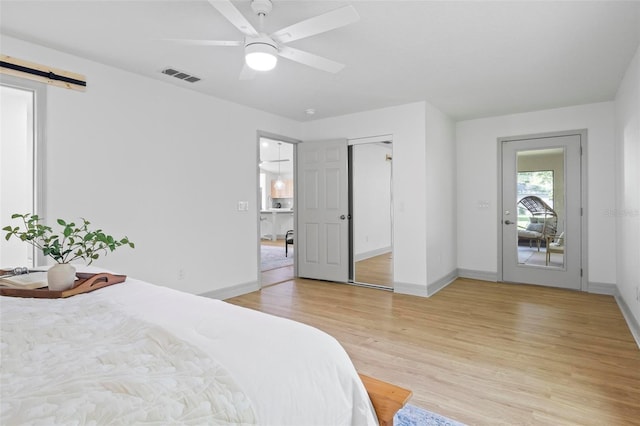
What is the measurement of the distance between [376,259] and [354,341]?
4.48 metres

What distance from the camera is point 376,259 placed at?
7.33m

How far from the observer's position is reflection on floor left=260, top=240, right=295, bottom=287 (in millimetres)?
5406

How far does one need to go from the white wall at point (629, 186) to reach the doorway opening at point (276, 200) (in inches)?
207

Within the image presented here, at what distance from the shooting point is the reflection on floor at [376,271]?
17.4 feet

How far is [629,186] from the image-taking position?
3281 millimetres

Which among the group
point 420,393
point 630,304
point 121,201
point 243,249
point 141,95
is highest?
point 141,95

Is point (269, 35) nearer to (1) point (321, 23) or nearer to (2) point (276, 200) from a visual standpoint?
(1) point (321, 23)

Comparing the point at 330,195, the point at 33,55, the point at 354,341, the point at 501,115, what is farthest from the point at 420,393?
the point at 501,115

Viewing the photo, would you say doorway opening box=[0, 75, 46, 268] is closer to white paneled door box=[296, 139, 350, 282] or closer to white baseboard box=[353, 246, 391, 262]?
white paneled door box=[296, 139, 350, 282]

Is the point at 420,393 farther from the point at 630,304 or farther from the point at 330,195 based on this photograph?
the point at 330,195

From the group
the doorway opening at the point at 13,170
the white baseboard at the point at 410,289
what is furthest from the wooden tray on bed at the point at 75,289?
the white baseboard at the point at 410,289

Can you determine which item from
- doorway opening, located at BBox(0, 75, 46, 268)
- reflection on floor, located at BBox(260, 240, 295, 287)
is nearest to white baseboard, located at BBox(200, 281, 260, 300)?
reflection on floor, located at BBox(260, 240, 295, 287)

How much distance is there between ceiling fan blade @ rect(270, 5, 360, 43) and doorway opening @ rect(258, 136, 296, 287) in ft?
17.9

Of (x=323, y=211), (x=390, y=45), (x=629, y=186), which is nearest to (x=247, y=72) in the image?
(x=390, y=45)
